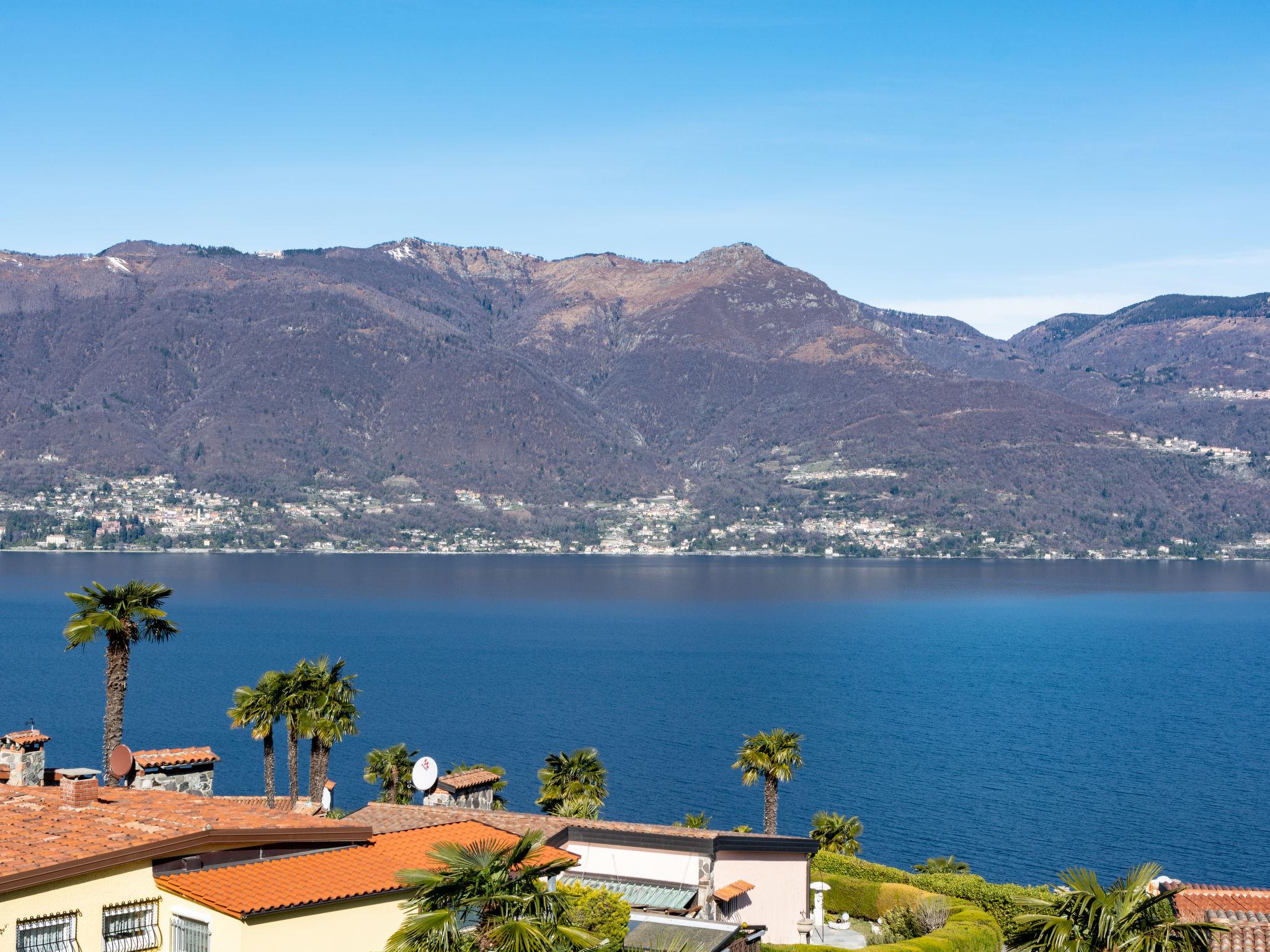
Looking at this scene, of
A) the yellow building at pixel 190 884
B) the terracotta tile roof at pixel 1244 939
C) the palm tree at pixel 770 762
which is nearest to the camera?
the yellow building at pixel 190 884

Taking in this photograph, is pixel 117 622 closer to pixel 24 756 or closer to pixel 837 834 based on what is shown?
Result: pixel 24 756

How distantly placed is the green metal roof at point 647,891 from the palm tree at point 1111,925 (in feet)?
25.3

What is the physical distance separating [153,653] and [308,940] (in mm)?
142492

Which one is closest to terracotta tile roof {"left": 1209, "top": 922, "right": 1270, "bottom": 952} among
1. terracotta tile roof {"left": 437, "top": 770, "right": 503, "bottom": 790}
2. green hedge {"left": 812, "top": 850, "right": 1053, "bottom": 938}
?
green hedge {"left": 812, "top": 850, "right": 1053, "bottom": 938}

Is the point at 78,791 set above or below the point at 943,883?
above

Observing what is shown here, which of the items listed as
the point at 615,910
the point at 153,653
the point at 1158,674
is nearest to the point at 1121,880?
the point at 615,910

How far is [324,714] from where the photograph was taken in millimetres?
38031

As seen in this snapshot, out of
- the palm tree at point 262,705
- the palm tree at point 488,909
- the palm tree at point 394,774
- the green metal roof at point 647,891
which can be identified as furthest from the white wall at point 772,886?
the palm tree at point 394,774

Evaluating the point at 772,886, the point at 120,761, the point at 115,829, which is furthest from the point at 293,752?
the point at 115,829

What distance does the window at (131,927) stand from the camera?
50.2 ft

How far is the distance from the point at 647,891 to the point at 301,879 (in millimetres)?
8267

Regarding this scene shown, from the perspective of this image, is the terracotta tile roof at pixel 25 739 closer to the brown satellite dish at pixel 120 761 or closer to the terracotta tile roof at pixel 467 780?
the brown satellite dish at pixel 120 761

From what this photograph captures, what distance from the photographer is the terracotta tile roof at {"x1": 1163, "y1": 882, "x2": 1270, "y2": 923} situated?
24984 millimetres

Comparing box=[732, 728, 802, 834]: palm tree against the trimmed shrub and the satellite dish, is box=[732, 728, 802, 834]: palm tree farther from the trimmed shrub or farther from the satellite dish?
the trimmed shrub
